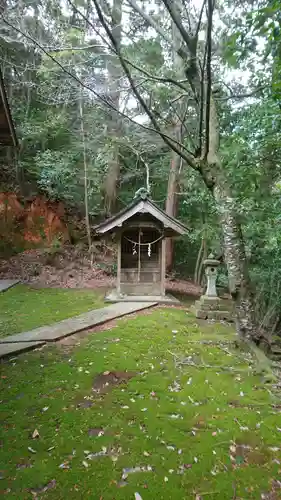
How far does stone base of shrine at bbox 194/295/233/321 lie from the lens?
7781mm

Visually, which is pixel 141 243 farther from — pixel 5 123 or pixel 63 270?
pixel 5 123

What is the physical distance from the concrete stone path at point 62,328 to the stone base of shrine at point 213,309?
1666 mm

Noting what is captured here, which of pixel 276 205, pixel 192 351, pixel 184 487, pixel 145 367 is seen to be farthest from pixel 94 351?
pixel 276 205

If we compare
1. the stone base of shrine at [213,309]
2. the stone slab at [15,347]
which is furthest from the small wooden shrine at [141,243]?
the stone slab at [15,347]

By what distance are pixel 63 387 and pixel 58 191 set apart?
41.4 ft

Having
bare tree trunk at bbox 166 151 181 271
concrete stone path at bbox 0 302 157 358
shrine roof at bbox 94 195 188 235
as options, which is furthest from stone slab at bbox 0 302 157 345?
bare tree trunk at bbox 166 151 181 271

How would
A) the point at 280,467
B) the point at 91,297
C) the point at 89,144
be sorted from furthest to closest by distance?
the point at 89,144, the point at 91,297, the point at 280,467

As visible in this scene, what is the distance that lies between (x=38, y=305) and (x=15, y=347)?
142 inches

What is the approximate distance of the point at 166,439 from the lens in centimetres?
309

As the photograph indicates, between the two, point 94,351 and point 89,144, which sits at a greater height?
point 89,144

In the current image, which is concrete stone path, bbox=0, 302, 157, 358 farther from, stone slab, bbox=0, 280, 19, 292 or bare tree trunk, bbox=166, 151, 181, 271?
bare tree trunk, bbox=166, 151, 181, 271

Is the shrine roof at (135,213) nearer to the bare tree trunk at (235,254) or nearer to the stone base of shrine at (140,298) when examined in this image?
the stone base of shrine at (140,298)

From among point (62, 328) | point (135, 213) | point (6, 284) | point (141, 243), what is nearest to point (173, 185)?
point (141, 243)

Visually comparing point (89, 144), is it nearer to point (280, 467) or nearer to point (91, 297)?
point (91, 297)
